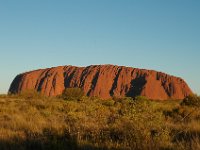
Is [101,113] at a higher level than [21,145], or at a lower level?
higher

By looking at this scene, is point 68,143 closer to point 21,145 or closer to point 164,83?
point 21,145

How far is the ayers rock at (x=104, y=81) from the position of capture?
130 metres

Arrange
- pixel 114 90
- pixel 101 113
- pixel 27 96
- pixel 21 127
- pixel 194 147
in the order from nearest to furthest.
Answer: pixel 194 147, pixel 101 113, pixel 21 127, pixel 27 96, pixel 114 90

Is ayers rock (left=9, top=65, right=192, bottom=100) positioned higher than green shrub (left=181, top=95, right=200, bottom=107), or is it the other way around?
ayers rock (left=9, top=65, right=192, bottom=100)

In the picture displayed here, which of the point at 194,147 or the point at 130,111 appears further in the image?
the point at 130,111

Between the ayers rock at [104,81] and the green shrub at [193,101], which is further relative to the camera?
the ayers rock at [104,81]

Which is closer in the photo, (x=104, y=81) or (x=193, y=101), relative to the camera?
(x=193, y=101)

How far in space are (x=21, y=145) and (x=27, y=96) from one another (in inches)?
1585

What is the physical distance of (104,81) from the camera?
137 meters

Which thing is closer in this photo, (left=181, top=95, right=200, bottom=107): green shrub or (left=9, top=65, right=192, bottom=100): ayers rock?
(left=181, top=95, right=200, bottom=107): green shrub

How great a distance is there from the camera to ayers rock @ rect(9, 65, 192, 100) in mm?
130500

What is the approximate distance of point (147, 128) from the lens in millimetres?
10281

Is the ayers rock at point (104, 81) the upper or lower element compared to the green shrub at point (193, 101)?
upper

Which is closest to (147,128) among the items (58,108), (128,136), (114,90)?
(128,136)
